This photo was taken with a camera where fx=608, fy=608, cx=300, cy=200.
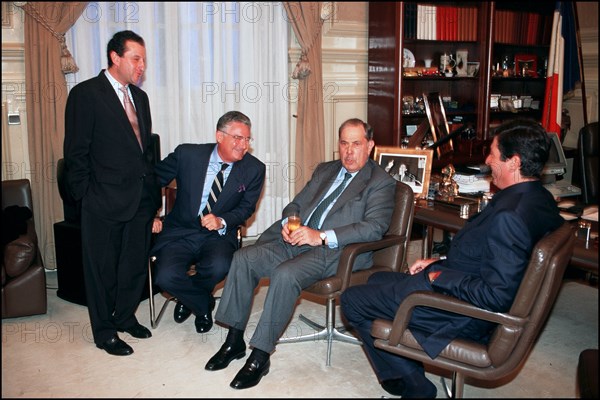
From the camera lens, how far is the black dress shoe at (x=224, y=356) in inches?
113

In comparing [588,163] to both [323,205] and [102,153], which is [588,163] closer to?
[323,205]

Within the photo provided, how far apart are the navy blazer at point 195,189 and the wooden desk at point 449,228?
949 millimetres

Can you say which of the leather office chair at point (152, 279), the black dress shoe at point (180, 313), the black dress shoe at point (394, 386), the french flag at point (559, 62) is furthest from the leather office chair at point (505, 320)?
the french flag at point (559, 62)

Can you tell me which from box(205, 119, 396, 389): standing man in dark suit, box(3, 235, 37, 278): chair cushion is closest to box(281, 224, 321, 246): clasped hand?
box(205, 119, 396, 389): standing man in dark suit

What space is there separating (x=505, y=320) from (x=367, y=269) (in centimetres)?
97

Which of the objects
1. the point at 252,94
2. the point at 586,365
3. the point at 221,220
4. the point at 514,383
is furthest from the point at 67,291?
the point at 586,365

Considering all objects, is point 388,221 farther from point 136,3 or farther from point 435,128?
point 136,3

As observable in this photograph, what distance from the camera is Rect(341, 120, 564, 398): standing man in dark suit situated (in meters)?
2.14

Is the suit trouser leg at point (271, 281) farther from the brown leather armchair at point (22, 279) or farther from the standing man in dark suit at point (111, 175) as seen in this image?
the brown leather armchair at point (22, 279)

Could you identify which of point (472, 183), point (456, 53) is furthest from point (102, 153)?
point (456, 53)

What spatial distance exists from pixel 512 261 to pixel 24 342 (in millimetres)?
2435

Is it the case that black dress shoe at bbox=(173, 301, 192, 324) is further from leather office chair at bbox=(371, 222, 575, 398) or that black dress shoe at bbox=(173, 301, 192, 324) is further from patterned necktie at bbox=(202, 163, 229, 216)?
leather office chair at bbox=(371, 222, 575, 398)

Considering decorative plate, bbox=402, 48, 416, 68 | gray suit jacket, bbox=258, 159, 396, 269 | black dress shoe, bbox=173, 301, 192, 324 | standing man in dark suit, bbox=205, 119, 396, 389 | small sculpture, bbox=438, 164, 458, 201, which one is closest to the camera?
standing man in dark suit, bbox=205, 119, 396, 389

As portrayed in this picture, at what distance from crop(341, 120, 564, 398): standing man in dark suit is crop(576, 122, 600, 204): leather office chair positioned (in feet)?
5.48
